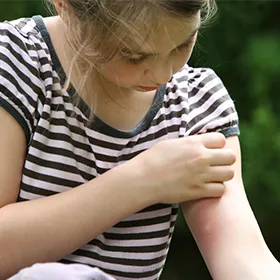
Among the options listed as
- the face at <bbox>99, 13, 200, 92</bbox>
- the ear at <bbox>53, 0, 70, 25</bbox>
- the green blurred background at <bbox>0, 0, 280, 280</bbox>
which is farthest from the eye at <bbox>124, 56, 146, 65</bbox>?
the green blurred background at <bbox>0, 0, 280, 280</bbox>

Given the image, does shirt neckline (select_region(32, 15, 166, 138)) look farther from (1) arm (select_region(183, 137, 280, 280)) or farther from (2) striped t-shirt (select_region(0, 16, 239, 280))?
(1) arm (select_region(183, 137, 280, 280))

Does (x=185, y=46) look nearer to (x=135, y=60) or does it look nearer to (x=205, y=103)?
(x=135, y=60)

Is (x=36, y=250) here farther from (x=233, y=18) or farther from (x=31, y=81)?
(x=233, y=18)

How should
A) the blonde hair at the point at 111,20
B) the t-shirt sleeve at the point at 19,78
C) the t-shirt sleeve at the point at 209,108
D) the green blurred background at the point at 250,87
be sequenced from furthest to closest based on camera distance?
the green blurred background at the point at 250,87 < the t-shirt sleeve at the point at 209,108 < the t-shirt sleeve at the point at 19,78 < the blonde hair at the point at 111,20

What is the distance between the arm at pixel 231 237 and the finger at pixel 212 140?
0.06 meters

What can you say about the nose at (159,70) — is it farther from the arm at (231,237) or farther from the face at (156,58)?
the arm at (231,237)

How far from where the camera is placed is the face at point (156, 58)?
1.19 m

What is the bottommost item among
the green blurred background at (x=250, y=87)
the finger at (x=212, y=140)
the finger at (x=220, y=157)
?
the green blurred background at (x=250, y=87)

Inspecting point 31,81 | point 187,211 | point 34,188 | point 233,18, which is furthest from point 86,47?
point 233,18

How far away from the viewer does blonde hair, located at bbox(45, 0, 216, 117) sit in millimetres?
1169

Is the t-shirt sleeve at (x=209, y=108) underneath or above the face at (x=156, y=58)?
underneath

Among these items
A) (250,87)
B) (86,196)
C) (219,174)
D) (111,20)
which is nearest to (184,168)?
(219,174)

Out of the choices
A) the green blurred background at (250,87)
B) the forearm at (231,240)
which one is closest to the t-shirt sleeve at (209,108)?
the forearm at (231,240)

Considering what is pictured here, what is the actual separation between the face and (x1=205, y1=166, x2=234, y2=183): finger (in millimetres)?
162
